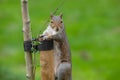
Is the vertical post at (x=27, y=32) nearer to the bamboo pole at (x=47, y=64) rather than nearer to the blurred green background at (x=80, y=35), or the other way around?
the bamboo pole at (x=47, y=64)

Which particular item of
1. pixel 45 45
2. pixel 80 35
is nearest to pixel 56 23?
pixel 45 45

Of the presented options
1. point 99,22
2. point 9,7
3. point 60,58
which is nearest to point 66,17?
point 99,22

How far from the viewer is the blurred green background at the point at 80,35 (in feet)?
34.3

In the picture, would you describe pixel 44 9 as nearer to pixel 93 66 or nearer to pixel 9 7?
pixel 9 7

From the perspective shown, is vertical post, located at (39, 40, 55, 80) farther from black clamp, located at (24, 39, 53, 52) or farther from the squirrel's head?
the squirrel's head

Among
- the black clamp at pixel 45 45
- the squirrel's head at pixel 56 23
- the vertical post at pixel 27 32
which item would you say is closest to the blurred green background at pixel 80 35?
the vertical post at pixel 27 32

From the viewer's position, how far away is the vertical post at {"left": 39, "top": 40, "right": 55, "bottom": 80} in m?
4.42

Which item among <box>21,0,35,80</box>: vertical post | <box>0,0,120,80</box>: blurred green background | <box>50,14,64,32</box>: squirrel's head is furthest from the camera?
<box>0,0,120,80</box>: blurred green background

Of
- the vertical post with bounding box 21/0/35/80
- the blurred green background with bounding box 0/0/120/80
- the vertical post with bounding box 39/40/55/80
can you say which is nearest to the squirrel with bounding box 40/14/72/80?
the vertical post with bounding box 39/40/55/80

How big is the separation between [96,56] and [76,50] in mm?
466

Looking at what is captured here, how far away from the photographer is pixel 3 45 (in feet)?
39.0

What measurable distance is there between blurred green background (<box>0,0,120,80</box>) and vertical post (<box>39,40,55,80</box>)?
3.61m

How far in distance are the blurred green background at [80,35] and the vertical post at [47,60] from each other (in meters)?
3.61

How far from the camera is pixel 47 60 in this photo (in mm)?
4438
